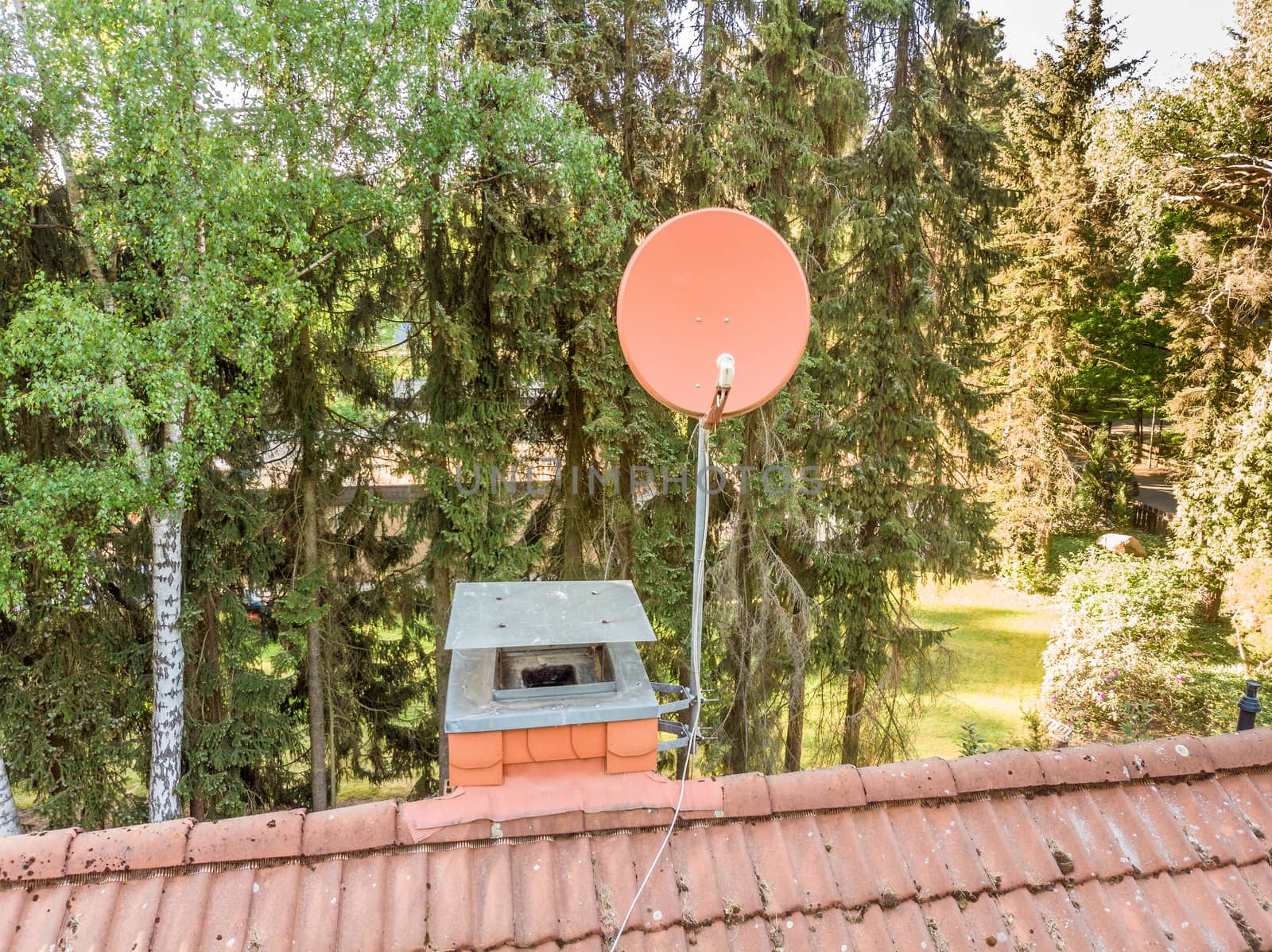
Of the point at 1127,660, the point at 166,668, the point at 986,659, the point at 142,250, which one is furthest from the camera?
the point at 986,659

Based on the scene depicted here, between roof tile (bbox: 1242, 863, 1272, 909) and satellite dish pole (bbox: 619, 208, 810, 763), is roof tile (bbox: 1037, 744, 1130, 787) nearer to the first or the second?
roof tile (bbox: 1242, 863, 1272, 909)

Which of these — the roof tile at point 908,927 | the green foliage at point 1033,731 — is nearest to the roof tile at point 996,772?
the roof tile at point 908,927

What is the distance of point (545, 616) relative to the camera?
249 cm

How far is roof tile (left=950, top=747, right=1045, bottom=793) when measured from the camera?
7.39 ft

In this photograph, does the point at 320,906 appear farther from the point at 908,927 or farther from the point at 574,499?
the point at 574,499

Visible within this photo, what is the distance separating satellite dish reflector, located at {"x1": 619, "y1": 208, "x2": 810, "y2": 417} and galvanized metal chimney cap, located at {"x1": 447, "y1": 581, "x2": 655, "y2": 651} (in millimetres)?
756

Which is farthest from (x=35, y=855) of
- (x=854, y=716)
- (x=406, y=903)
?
(x=854, y=716)

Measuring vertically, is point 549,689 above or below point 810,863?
above

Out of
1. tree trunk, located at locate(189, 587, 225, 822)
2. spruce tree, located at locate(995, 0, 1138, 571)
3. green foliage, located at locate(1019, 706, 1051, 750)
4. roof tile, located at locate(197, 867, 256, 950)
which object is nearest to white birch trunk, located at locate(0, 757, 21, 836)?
tree trunk, located at locate(189, 587, 225, 822)

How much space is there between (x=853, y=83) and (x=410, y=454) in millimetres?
6873

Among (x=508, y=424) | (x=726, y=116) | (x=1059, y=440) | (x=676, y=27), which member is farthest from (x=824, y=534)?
(x=1059, y=440)

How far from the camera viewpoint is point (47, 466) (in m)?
6.86

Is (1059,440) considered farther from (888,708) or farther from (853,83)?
(853,83)

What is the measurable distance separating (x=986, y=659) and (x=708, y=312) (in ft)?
49.4
